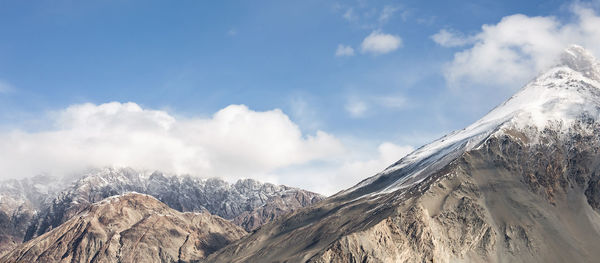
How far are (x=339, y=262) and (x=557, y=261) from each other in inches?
2921

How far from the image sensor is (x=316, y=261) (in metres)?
200

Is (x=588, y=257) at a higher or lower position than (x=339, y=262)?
lower

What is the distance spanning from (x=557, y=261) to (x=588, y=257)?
11.0m

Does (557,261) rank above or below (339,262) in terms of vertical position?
below

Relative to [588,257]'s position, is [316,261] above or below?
above

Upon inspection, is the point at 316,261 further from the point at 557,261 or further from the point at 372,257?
the point at 557,261

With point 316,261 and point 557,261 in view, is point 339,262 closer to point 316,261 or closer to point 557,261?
point 316,261

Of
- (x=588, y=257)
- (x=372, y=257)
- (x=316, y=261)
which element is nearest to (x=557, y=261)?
(x=588, y=257)

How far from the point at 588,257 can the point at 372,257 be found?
242 ft

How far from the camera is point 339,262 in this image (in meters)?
200

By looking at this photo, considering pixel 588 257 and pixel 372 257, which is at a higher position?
→ pixel 372 257

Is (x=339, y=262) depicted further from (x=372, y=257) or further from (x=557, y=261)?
(x=557, y=261)

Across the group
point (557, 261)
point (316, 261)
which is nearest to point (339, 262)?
point (316, 261)

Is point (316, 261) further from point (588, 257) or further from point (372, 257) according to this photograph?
point (588, 257)
